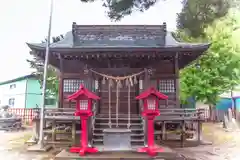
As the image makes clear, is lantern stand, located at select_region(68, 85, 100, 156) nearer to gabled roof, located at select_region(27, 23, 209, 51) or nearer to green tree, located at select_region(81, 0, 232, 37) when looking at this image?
gabled roof, located at select_region(27, 23, 209, 51)

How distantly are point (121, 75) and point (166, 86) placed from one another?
116 centimetres

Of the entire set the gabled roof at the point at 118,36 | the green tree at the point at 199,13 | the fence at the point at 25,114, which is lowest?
the fence at the point at 25,114

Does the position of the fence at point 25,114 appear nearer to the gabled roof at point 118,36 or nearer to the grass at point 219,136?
the gabled roof at point 118,36

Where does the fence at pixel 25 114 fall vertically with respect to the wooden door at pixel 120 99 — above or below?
below

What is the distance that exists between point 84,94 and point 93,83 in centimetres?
132

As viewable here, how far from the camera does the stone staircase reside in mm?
4473

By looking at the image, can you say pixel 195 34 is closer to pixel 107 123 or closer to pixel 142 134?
pixel 142 134

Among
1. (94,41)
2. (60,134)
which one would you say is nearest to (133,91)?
(94,41)

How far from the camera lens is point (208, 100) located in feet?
26.5

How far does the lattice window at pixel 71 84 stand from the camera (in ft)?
18.2

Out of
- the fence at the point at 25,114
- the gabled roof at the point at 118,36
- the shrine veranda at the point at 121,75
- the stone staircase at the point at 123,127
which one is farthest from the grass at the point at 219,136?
the fence at the point at 25,114

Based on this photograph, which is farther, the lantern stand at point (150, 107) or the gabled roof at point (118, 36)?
the gabled roof at point (118, 36)

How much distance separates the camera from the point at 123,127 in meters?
4.88

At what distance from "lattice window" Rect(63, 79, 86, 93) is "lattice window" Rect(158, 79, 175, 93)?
1971mm
